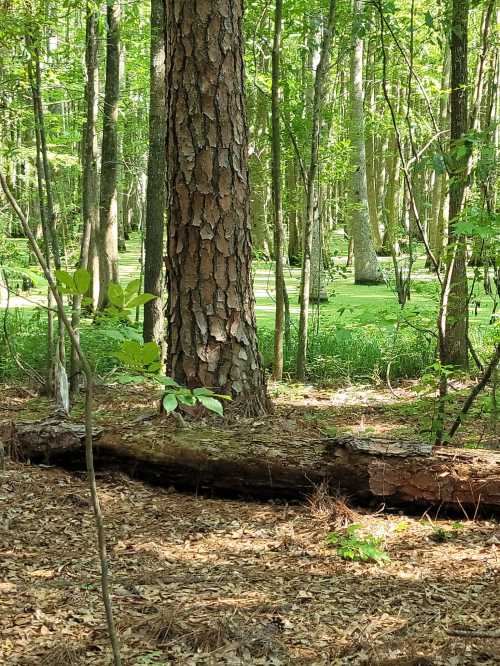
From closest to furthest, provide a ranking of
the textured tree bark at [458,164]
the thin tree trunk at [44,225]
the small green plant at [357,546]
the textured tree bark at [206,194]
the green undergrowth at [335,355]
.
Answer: the small green plant at [357,546] < the textured tree bark at [206,194] < the textured tree bark at [458,164] < the thin tree trunk at [44,225] < the green undergrowth at [335,355]

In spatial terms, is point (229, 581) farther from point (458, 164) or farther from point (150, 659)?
point (458, 164)

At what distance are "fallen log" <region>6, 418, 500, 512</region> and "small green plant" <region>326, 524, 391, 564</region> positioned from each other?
0.34 meters

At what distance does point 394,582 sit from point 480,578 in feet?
1.22

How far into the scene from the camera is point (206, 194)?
457 cm

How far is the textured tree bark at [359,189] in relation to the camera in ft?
46.2

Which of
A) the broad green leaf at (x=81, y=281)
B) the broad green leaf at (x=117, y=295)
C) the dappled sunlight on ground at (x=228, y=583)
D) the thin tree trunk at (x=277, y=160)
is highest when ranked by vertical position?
the thin tree trunk at (x=277, y=160)

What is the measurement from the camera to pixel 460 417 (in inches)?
166

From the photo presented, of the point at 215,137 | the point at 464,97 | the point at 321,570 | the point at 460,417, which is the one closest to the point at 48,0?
the point at 215,137

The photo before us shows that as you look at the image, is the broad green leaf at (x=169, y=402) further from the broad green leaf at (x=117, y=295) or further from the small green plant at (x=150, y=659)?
the small green plant at (x=150, y=659)

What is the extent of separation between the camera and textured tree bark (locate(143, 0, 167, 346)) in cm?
720

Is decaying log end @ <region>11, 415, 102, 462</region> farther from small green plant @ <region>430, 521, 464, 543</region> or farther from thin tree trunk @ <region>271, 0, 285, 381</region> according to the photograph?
thin tree trunk @ <region>271, 0, 285, 381</region>

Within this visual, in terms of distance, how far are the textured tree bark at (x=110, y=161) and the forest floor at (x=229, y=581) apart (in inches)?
207

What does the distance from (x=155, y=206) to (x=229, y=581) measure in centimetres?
487

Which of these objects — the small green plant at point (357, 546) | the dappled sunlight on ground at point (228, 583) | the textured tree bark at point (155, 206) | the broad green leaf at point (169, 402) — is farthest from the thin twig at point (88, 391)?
the textured tree bark at point (155, 206)
